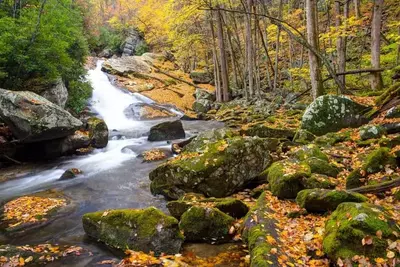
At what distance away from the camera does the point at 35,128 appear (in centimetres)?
1072

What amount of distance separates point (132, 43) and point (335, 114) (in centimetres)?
3935

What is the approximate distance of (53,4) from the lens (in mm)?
14844

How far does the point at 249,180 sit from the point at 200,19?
821 inches

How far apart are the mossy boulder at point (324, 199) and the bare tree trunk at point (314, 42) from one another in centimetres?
657

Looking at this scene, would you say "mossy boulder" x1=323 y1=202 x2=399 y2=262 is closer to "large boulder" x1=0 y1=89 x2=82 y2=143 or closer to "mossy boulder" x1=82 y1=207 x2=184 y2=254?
"mossy boulder" x1=82 y1=207 x2=184 y2=254

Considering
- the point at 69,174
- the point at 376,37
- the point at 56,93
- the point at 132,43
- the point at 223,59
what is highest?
the point at 132,43

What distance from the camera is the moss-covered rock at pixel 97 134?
13.9 meters

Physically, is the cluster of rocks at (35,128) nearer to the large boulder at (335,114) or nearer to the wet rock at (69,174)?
the wet rock at (69,174)

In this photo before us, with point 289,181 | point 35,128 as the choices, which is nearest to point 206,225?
point 289,181

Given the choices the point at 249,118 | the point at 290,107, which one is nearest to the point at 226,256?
the point at 249,118

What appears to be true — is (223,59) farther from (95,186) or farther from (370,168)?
(370,168)

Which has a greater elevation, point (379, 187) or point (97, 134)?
point (97, 134)

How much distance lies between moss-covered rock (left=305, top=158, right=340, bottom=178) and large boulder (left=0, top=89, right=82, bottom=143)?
8.65 metres

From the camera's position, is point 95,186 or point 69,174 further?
point 69,174
